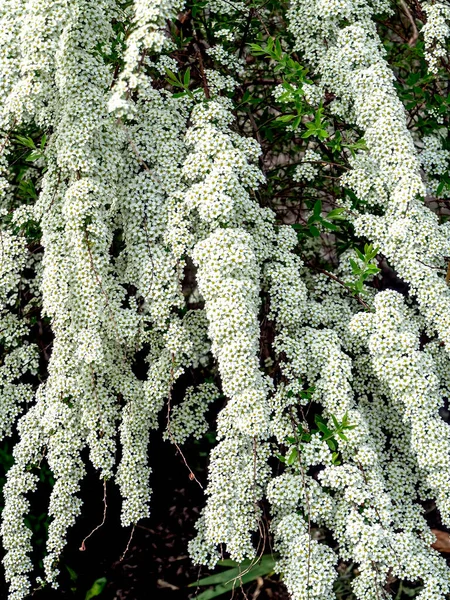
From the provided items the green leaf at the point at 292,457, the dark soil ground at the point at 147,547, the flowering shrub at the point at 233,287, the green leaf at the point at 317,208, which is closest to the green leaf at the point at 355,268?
the flowering shrub at the point at 233,287

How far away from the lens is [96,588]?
404 centimetres

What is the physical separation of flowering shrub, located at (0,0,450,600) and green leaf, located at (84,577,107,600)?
3.13 ft

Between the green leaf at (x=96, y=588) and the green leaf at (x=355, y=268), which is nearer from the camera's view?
the green leaf at (x=355, y=268)

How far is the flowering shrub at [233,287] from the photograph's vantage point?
2.56m

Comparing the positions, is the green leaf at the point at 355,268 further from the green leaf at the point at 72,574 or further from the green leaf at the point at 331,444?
the green leaf at the point at 72,574

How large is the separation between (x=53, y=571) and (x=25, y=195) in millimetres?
2058

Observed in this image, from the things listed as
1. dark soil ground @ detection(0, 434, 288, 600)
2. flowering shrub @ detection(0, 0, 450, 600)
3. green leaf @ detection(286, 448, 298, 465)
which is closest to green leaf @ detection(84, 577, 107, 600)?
dark soil ground @ detection(0, 434, 288, 600)

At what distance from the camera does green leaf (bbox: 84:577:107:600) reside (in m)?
4.02

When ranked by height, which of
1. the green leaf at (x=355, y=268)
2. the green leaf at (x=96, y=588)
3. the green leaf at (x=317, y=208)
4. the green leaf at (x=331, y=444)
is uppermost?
the green leaf at (x=317, y=208)

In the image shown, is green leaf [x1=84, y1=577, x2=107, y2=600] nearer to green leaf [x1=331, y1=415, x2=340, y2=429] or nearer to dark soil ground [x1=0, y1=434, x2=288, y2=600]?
dark soil ground [x1=0, y1=434, x2=288, y2=600]

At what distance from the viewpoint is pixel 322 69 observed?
315 cm

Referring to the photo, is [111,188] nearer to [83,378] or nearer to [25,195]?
[83,378]

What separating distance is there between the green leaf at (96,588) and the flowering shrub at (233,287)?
95 cm

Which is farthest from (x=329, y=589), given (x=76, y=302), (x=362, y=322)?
(x=76, y=302)
